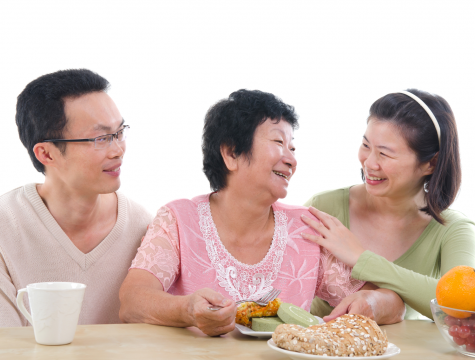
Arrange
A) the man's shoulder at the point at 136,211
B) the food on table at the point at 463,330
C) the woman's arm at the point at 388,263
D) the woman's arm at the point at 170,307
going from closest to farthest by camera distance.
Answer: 1. the food on table at the point at 463,330
2. the woman's arm at the point at 170,307
3. the woman's arm at the point at 388,263
4. the man's shoulder at the point at 136,211

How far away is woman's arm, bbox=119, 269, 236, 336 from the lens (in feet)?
4.31

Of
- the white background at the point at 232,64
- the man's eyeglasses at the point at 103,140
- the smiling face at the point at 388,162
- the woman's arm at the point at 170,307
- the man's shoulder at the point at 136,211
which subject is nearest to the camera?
the woman's arm at the point at 170,307

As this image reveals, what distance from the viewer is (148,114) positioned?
3.61 m

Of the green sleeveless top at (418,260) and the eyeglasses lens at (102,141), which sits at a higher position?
the eyeglasses lens at (102,141)

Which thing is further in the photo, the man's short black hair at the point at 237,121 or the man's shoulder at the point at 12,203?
the man's shoulder at the point at 12,203

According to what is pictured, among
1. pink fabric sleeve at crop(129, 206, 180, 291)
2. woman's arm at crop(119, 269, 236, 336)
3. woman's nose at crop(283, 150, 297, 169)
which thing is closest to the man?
pink fabric sleeve at crop(129, 206, 180, 291)

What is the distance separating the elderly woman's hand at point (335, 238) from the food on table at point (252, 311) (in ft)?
1.38

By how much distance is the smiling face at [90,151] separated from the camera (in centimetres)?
189

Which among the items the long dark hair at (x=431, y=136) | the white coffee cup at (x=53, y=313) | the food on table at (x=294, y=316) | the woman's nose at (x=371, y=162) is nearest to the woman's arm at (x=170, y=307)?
the food on table at (x=294, y=316)

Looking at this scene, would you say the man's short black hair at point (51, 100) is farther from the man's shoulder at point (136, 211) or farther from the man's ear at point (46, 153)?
the man's shoulder at point (136, 211)

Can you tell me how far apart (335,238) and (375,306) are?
0.31 m

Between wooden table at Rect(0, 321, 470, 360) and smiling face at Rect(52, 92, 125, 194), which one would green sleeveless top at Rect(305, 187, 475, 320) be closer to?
wooden table at Rect(0, 321, 470, 360)

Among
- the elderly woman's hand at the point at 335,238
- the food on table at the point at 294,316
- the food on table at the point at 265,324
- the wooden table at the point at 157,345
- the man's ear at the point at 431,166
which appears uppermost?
the man's ear at the point at 431,166

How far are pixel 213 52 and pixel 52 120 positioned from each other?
2012mm
